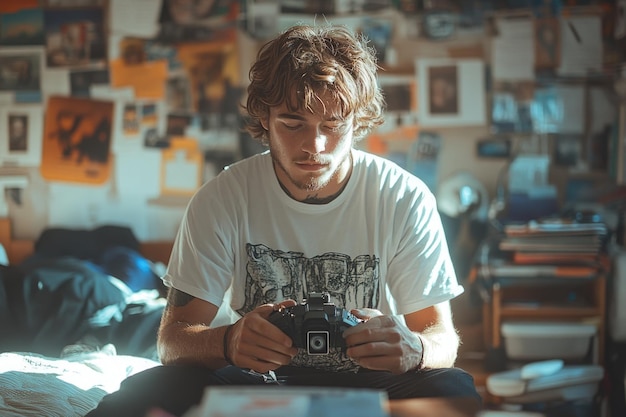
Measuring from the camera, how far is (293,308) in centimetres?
136

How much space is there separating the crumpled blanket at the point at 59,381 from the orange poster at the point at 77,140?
114cm

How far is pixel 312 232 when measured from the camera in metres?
1.67

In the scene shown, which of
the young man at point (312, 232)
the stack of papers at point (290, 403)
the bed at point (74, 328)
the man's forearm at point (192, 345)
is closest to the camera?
the stack of papers at point (290, 403)

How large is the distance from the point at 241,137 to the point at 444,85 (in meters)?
0.75

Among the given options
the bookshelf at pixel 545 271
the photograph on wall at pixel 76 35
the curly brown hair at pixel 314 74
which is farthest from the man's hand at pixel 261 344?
the photograph on wall at pixel 76 35

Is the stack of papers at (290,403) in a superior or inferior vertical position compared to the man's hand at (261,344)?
superior

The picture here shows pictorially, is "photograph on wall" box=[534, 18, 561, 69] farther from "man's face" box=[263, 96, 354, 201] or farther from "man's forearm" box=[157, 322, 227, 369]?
"man's forearm" box=[157, 322, 227, 369]

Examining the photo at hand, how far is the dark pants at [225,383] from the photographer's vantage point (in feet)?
4.33

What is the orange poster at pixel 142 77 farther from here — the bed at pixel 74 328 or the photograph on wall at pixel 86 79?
the bed at pixel 74 328

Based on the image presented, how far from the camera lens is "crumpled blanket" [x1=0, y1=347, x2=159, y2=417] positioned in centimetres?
163

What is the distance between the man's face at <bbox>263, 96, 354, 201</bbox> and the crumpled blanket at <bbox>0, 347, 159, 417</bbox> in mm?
626

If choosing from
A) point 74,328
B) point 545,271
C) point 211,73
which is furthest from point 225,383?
point 211,73

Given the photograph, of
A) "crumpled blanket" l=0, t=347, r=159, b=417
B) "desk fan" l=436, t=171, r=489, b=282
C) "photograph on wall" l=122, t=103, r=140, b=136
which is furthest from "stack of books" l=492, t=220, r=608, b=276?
"photograph on wall" l=122, t=103, r=140, b=136

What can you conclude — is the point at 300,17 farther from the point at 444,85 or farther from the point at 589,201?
the point at 589,201
